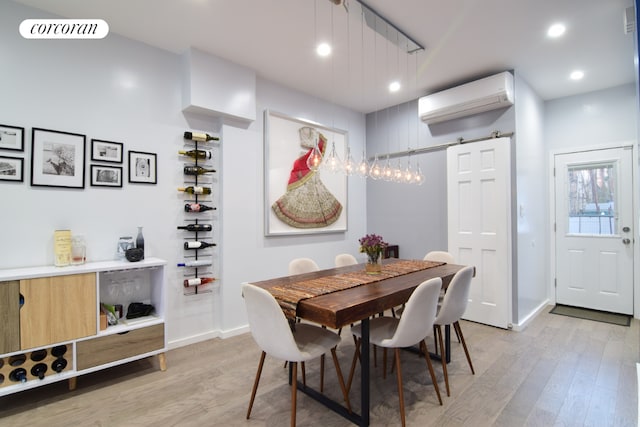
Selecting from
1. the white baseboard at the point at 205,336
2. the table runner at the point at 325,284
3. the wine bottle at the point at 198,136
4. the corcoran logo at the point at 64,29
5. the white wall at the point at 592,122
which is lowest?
the white baseboard at the point at 205,336

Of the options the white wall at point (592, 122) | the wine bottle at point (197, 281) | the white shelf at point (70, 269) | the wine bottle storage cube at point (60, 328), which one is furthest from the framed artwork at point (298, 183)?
the white wall at point (592, 122)

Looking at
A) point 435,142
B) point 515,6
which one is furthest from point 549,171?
point 515,6

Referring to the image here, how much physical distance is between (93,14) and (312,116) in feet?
8.33

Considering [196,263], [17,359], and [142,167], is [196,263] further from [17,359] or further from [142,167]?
[17,359]

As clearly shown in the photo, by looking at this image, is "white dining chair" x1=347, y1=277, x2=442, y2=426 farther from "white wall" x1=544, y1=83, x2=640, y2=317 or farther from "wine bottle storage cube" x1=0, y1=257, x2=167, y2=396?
"white wall" x1=544, y1=83, x2=640, y2=317

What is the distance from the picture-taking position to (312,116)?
4.41 m

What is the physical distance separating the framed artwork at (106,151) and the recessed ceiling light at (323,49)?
2079 mm

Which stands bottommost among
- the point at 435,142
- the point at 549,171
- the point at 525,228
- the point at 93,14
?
the point at 525,228

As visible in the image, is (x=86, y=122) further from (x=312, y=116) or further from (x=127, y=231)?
(x=312, y=116)

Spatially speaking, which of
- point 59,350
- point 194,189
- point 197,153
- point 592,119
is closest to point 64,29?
point 197,153

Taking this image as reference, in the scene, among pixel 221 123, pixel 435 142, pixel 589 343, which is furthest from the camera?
pixel 435 142

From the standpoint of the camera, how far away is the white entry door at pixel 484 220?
358cm

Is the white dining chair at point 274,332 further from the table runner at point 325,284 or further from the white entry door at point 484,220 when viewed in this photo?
the white entry door at point 484,220

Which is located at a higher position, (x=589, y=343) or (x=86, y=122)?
(x=86, y=122)
